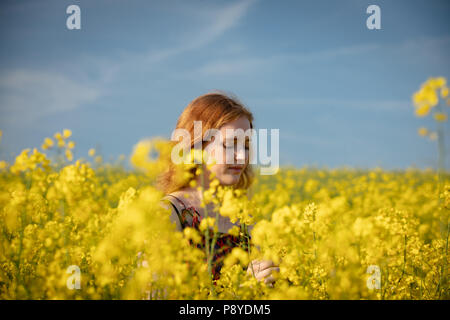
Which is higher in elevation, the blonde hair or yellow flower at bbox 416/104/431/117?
the blonde hair

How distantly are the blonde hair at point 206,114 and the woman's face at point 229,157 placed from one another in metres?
0.13

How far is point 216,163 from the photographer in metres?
2.17

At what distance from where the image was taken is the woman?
2232 mm

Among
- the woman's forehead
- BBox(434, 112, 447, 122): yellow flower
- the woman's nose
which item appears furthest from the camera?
the woman's forehead

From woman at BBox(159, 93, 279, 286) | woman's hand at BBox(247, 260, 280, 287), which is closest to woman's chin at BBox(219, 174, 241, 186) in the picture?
woman at BBox(159, 93, 279, 286)

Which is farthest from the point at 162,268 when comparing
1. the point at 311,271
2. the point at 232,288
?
the point at 311,271

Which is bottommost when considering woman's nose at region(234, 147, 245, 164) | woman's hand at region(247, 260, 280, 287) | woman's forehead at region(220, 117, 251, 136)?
woman's hand at region(247, 260, 280, 287)

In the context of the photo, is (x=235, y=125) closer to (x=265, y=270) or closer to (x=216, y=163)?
(x=216, y=163)

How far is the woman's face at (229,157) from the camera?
7.32 ft

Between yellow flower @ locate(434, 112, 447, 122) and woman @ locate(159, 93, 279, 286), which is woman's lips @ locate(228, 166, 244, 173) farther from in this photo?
yellow flower @ locate(434, 112, 447, 122)

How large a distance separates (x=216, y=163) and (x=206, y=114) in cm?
51

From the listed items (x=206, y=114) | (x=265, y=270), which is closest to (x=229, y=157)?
(x=206, y=114)

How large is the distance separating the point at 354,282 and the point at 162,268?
2.55ft

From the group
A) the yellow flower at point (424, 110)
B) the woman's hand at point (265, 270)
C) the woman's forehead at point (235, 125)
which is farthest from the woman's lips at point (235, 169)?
the yellow flower at point (424, 110)
